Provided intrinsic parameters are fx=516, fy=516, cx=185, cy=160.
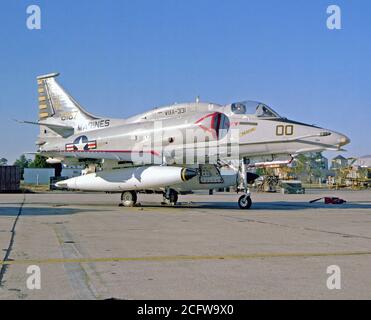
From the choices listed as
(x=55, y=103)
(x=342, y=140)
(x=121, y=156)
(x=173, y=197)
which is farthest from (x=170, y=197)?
(x=342, y=140)

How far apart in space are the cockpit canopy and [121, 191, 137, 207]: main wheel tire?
6085 mm

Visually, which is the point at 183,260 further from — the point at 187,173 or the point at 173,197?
the point at 173,197

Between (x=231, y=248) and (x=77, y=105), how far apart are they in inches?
710

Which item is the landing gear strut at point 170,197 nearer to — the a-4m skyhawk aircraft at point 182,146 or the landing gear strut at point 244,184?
the a-4m skyhawk aircraft at point 182,146

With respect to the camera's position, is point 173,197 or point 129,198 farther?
point 173,197

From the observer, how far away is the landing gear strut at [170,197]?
24.9 m

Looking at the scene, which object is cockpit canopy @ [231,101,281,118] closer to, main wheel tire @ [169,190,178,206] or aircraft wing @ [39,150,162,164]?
aircraft wing @ [39,150,162,164]

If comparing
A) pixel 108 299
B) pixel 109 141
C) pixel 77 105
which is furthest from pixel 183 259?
pixel 77 105

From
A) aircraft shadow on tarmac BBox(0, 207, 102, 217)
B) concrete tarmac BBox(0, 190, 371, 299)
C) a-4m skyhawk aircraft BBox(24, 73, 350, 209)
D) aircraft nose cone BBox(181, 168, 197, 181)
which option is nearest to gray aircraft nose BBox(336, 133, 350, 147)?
a-4m skyhawk aircraft BBox(24, 73, 350, 209)

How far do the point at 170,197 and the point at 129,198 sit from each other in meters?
2.44

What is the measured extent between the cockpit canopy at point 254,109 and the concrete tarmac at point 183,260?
7.14m

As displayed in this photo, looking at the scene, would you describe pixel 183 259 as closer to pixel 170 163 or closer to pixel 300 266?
pixel 300 266

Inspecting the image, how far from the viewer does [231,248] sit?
32.0ft

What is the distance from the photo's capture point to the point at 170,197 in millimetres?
25094
